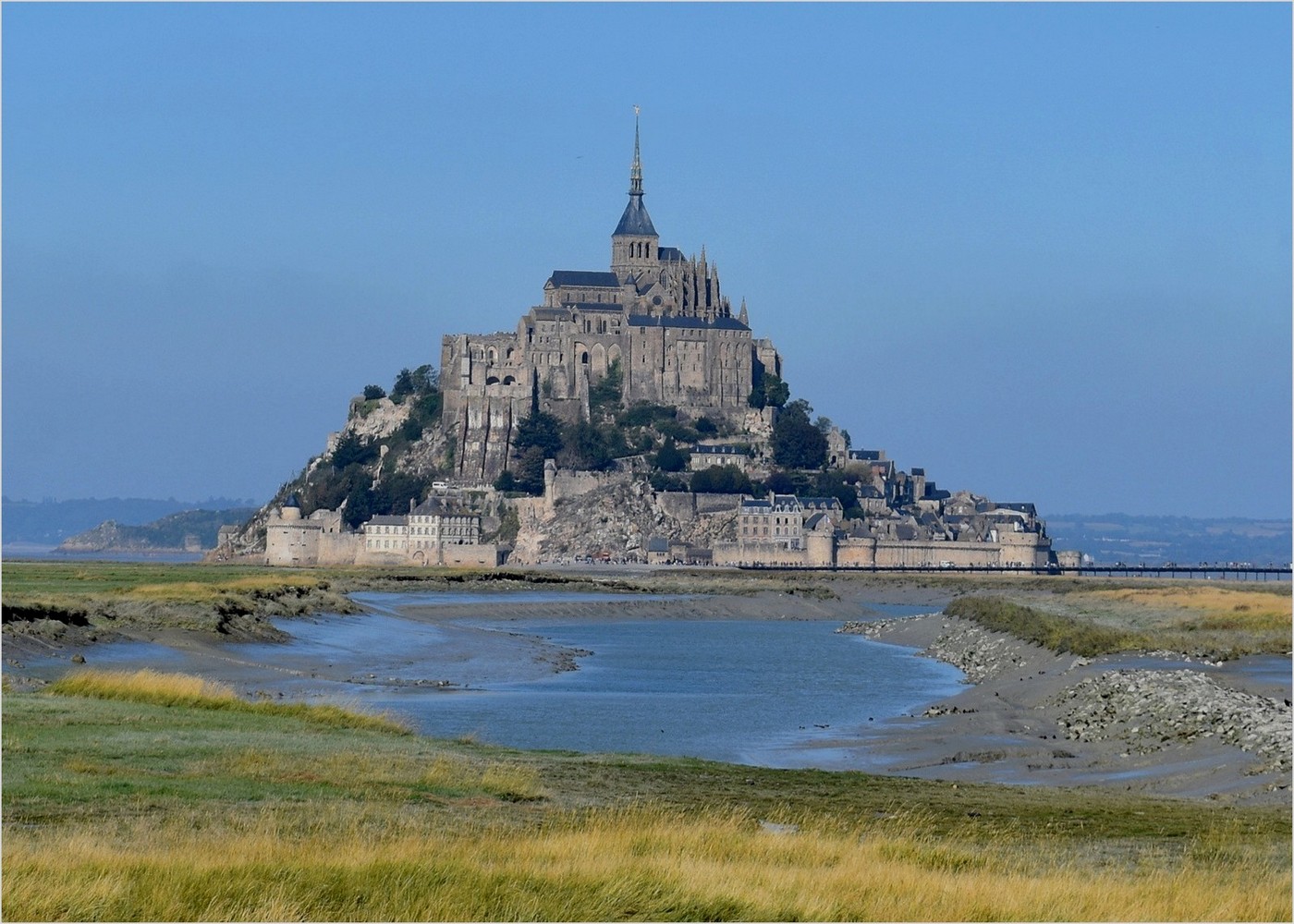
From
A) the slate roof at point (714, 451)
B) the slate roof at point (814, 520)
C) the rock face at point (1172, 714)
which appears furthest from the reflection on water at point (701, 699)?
the slate roof at point (714, 451)

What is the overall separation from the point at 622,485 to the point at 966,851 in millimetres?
116585

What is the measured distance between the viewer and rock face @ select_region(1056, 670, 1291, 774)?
69.9ft

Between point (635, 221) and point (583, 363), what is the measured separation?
1704 cm

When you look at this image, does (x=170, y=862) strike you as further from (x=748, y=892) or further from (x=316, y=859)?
(x=748, y=892)

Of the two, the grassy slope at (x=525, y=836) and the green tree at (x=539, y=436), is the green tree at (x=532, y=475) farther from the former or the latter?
the grassy slope at (x=525, y=836)

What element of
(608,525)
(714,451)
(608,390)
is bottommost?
(608,525)

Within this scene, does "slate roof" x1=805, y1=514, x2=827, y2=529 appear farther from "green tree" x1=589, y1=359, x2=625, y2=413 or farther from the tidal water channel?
the tidal water channel

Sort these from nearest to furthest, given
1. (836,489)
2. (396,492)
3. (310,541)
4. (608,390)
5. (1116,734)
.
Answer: (1116,734), (310,541), (836,489), (396,492), (608,390)

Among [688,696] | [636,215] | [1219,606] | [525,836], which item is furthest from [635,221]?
[525,836]

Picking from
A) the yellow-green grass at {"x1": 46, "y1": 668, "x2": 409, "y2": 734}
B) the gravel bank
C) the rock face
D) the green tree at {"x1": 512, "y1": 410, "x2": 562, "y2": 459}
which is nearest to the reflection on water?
the gravel bank

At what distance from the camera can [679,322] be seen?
138m

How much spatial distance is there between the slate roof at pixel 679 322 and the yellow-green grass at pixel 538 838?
11682 cm

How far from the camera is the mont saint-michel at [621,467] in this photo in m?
125

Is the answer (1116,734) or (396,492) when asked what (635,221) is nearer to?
(396,492)
